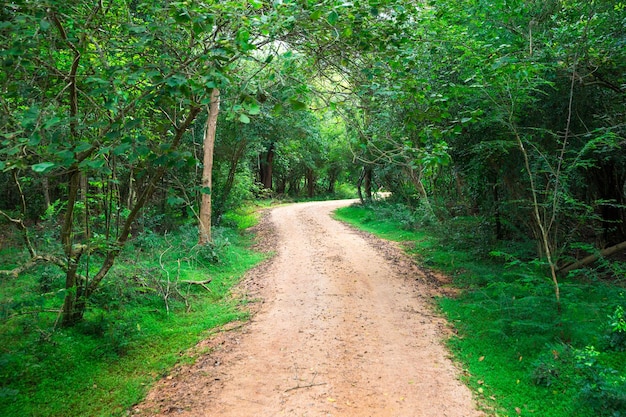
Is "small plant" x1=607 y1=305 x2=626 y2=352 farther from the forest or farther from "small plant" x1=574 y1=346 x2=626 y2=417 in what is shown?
"small plant" x1=574 y1=346 x2=626 y2=417

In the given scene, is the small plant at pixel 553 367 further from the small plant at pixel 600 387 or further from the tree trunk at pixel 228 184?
the tree trunk at pixel 228 184

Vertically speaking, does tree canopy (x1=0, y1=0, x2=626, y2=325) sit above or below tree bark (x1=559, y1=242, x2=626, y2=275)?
above

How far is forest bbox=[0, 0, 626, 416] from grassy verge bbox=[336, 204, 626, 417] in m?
0.05

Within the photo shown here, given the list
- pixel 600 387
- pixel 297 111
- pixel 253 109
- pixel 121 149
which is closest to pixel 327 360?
pixel 600 387

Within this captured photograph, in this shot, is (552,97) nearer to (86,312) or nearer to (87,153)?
(87,153)

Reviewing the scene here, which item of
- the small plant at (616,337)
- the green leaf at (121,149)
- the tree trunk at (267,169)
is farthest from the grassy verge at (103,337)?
the tree trunk at (267,169)

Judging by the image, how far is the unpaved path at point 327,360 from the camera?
438 cm

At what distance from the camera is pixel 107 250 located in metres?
5.68

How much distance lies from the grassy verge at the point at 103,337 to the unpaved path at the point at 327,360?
0.46 metres

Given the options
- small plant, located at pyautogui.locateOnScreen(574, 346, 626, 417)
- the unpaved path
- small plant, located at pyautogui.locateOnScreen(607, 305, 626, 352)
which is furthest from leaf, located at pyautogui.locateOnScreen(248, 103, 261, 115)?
small plant, located at pyautogui.locateOnScreen(607, 305, 626, 352)

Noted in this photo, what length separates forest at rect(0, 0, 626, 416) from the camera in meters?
3.78

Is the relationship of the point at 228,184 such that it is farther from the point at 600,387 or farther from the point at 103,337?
the point at 600,387

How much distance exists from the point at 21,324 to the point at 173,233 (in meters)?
8.16

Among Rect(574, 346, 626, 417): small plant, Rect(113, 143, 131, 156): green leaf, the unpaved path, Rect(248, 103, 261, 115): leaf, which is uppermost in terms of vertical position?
Rect(248, 103, 261, 115): leaf
